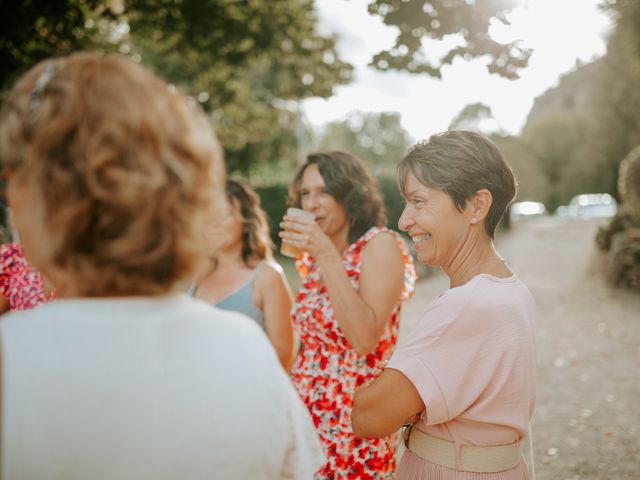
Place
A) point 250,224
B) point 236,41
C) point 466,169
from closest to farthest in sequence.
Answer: point 466,169, point 250,224, point 236,41

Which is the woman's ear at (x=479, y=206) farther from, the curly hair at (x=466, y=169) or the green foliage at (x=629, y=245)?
the green foliage at (x=629, y=245)

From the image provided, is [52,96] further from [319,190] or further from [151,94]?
[319,190]

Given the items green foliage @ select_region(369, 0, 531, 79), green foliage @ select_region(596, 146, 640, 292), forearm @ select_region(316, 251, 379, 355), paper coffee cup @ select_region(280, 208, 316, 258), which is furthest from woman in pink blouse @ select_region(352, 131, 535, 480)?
green foliage @ select_region(596, 146, 640, 292)

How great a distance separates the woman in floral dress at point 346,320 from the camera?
97.6 inches

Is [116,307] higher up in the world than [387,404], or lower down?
higher up

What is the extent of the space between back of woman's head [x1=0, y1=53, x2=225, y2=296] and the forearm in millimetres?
1382

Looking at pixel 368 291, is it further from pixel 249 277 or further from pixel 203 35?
pixel 203 35

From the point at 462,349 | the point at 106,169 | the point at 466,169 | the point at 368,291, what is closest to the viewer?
the point at 106,169

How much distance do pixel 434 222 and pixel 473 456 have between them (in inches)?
31.5

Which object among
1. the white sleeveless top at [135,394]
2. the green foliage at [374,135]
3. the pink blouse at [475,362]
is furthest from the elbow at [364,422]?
the green foliage at [374,135]

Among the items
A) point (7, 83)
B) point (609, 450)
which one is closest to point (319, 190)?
point (609, 450)

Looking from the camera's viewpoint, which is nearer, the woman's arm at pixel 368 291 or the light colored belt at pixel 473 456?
the light colored belt at pixel 473 456

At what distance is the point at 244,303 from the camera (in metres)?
3.06

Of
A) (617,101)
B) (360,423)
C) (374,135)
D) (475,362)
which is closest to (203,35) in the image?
(360,423)
